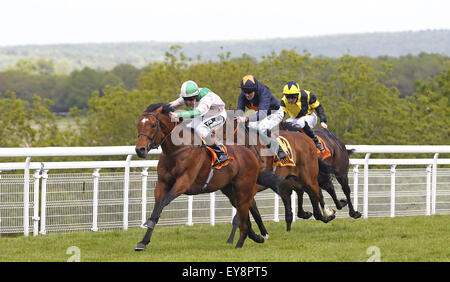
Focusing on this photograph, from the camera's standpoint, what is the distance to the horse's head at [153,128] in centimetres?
716

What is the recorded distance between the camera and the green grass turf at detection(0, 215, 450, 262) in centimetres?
688

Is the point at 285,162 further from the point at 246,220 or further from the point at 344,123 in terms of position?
the point at 344,123

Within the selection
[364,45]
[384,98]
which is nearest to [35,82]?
[384,98]

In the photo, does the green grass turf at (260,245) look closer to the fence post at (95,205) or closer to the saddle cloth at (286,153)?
the fence post at (95,205)

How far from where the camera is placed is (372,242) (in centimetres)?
807

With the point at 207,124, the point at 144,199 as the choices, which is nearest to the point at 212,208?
the point at 144,199

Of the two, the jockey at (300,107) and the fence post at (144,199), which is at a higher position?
the jockey at (300,107)

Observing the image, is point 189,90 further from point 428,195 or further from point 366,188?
point 428,195

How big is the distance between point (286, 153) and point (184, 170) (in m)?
1.76

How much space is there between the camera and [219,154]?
7676mm

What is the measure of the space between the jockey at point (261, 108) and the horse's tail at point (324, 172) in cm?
114

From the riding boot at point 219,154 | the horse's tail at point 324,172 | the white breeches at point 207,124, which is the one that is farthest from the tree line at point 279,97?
the riding boot at point 219,154

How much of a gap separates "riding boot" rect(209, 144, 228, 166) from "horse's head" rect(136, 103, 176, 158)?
482 mm
